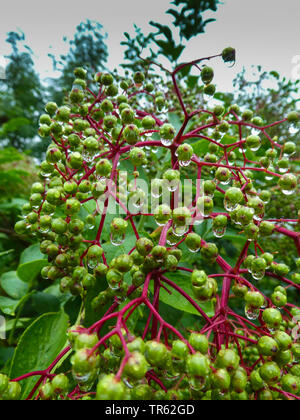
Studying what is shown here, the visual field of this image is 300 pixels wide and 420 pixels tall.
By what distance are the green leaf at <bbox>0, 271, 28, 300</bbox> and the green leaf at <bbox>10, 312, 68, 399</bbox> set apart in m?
0.59

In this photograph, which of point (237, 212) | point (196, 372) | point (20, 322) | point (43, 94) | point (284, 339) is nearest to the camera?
point (196, 372)

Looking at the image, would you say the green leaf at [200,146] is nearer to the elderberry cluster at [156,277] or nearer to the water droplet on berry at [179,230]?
the elderberry cluster at [156,277]

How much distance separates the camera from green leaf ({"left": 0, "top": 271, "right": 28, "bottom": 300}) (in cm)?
144

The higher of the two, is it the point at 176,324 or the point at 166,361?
the point at 166,361

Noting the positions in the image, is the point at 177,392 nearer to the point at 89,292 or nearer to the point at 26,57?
the point at 89,292

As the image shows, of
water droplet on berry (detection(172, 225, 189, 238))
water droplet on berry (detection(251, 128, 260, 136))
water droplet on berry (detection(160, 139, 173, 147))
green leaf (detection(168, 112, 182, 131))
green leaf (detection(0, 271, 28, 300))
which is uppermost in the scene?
green leaf (detection(168, 112, 182, 131))

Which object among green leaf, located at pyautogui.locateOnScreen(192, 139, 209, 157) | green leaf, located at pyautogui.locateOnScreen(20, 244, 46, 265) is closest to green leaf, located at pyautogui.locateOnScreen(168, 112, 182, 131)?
green leaf, located at pyautogui.locateOnScreen(192, 139, 209, 157)

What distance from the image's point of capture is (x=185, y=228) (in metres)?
0.75

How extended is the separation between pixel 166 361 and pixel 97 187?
0.48 metres

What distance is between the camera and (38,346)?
901 mm

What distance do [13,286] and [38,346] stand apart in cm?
67

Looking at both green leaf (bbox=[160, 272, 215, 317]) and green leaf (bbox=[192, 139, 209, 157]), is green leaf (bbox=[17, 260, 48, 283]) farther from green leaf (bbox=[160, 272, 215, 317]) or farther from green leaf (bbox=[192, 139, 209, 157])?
green leaf (bbox=[192, 139, 209, 157])

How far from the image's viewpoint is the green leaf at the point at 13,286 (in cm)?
144

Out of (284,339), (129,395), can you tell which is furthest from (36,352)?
(284,339)
